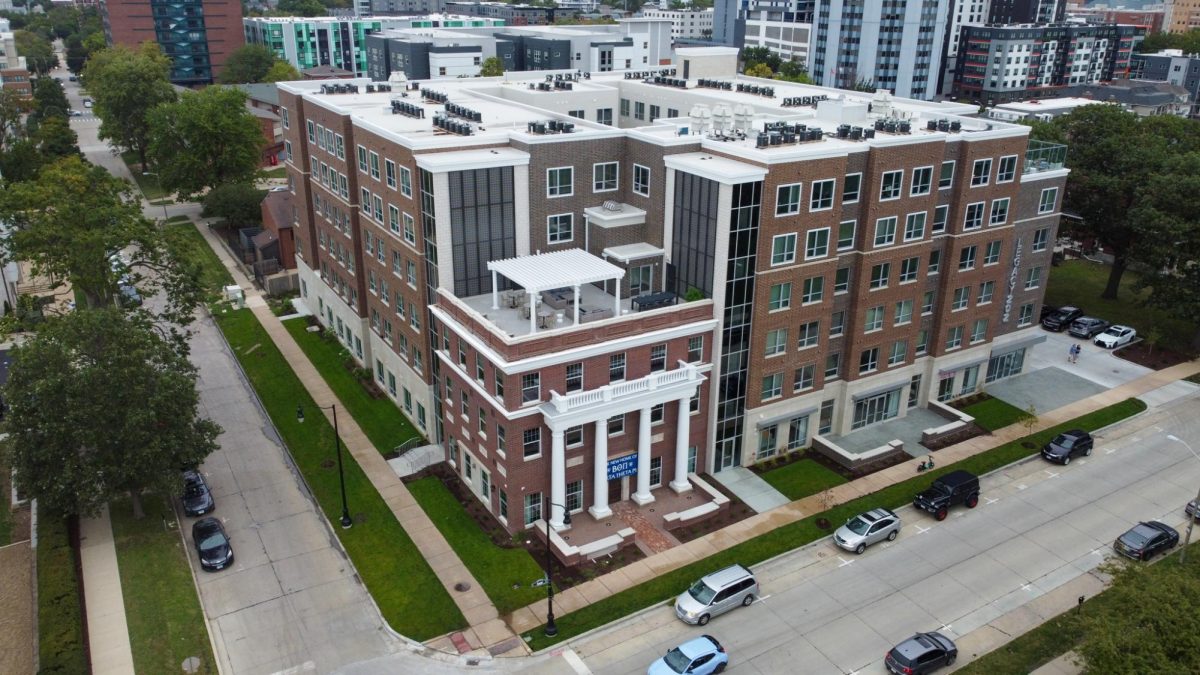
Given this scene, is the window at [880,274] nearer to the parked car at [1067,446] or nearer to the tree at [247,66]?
the parked car at [1067,446]

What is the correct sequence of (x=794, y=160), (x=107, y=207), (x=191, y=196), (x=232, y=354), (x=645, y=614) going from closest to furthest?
(x=645, y=614)
(x=794, y=160)
(x=107, y=207)
(x=232, y=354)
(x=191, y=196)

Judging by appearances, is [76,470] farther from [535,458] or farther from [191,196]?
[191,196]

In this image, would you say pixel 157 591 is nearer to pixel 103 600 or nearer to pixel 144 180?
pixel 103 600

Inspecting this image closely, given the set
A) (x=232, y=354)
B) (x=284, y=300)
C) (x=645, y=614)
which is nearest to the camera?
(x=645, y=614)

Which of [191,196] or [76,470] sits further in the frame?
[191,196]

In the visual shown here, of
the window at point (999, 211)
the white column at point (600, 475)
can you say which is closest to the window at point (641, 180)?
the white column at point (600, 475)

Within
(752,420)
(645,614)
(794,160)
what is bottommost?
(645,614)

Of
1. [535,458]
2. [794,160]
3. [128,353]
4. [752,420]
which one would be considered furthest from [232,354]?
[794,160]

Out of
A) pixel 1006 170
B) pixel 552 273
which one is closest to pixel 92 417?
pixel 552 273
